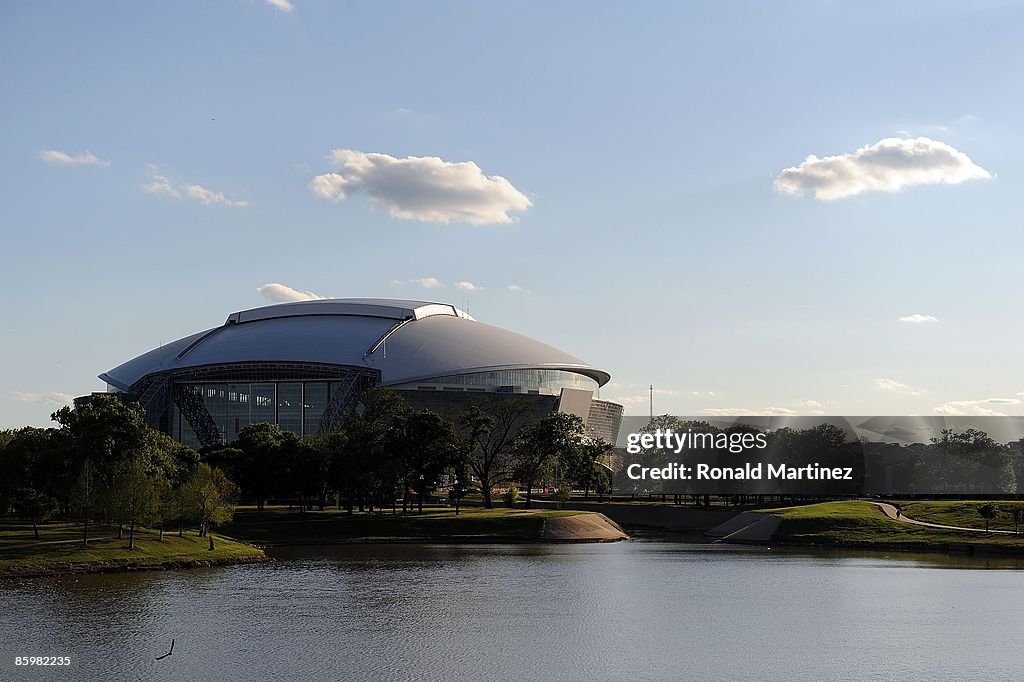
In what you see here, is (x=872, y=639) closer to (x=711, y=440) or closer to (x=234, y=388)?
(x=711, y=440)

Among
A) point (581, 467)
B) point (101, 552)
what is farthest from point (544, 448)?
point (101, 552)

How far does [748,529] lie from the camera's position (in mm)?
98250

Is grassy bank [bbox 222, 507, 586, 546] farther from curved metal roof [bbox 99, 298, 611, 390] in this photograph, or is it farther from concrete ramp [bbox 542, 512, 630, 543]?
curved metal roof [bbox 99, 298, 611, 390]

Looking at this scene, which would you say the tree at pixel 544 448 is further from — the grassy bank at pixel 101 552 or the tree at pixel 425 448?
the grassy bank at pixel 101 552

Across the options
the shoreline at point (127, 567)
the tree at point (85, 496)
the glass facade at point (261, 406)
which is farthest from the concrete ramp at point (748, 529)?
the glass facade at point (261, 406)

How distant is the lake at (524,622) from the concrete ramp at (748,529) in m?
22.7

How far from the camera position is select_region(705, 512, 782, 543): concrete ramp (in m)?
95.8

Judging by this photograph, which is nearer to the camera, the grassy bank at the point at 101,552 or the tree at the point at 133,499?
the grassy bank at the point at 101,552

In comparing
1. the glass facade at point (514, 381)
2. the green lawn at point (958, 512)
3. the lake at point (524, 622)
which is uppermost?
the glass facade at point (514, 381)

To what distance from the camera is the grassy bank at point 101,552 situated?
63188 millimetres

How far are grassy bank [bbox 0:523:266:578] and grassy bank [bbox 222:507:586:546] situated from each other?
42.8 feet

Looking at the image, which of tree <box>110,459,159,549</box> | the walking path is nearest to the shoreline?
tree <box>110,459,159,549</box>

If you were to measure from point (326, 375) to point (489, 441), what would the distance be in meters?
50.7

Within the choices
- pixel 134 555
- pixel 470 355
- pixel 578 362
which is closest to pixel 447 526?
pixel 134 555
